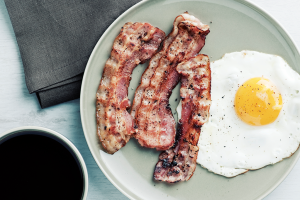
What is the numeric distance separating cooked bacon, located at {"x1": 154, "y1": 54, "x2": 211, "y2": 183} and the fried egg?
76 mm

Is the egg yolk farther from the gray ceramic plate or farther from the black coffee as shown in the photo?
the black coffee

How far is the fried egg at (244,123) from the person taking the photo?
4.75ft

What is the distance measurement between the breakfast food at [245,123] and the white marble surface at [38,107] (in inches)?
13.7

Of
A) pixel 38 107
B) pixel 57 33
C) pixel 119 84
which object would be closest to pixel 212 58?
pixel 119 84

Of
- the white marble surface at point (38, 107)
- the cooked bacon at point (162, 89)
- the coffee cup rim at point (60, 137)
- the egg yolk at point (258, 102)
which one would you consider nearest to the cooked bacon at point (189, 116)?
the cooked bacon at point (162, 89)

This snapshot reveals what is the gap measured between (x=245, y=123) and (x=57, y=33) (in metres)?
1.18

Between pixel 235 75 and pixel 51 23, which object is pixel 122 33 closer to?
pixel 51 23

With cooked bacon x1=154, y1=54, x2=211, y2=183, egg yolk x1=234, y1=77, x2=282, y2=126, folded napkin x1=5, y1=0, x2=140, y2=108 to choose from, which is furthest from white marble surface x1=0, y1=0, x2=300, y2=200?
egg yolk x1=234, y1=77, x2=282, y2=126

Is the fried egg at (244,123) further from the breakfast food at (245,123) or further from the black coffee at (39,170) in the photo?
the black coffee at (39,170)

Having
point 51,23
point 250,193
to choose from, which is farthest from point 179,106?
point 51,23

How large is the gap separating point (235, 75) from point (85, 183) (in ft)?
3.23

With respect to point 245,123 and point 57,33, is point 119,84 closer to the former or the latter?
point 57,33

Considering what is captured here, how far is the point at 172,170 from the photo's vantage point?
1433mm

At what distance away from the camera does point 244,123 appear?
1.46 m
